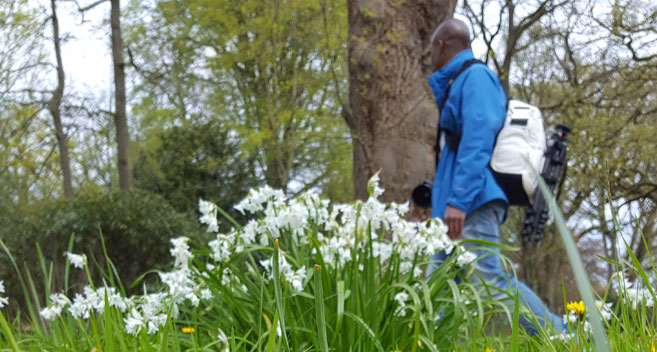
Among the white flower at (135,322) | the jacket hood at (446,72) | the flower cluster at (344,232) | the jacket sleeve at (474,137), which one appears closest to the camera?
the white flower at (135,322)

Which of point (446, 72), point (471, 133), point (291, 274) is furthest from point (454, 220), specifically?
point (291, 274)

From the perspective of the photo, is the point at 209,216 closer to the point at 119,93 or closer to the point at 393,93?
the point at 393,93

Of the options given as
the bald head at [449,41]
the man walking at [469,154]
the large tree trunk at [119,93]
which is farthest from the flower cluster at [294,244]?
the large tree trunk at [119,93]

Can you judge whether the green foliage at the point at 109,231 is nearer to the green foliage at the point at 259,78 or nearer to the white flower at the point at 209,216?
the green foliage at the point at 259,78

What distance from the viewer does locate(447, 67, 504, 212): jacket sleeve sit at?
3662 millimetres

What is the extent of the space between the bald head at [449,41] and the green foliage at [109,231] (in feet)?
14.7

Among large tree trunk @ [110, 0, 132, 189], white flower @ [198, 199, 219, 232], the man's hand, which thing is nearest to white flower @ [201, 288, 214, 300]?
white flower @ [198, 199, 219, 232]

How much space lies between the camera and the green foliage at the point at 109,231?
24.8ft

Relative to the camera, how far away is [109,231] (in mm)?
7695

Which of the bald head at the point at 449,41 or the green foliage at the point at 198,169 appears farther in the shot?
the green foliage at the point at 198,169

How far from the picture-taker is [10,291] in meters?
8.38

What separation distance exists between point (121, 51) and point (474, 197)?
29.7ft

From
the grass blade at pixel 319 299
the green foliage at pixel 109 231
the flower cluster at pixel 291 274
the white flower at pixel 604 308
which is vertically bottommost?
the green foliage at pixel 109 231

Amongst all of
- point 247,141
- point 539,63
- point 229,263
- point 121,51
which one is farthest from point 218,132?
point 229,263
